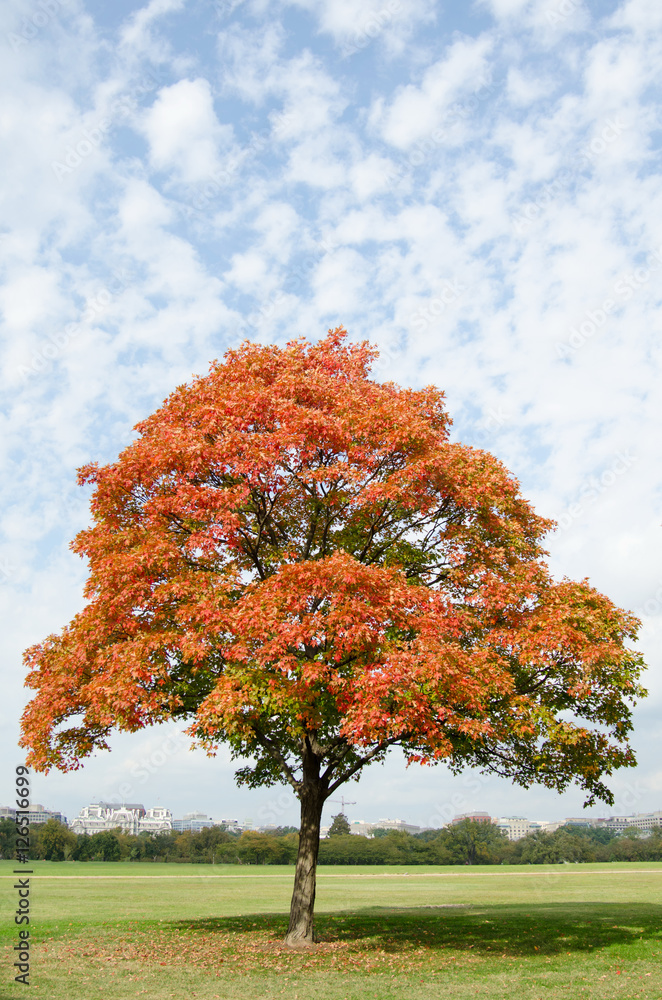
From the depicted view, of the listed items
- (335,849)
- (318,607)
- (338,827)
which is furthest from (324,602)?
(338,827)

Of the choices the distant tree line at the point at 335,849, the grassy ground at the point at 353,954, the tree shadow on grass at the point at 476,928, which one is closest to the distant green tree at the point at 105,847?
the distant tree line at the point at 335,849

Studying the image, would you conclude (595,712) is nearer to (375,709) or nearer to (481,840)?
(375,709)

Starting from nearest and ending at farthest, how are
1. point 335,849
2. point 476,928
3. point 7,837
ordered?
point 476,928 → point 7,837 → point 335,849

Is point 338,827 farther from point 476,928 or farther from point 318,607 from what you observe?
point 318,607

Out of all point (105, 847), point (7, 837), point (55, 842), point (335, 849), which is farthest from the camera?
A: point (335, 849)

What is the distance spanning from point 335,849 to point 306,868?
10893cm

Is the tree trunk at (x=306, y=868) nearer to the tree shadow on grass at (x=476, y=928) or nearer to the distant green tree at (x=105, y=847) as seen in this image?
the tree shadow on grass at (x=476, y=928)

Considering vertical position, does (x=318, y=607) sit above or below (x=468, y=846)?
above

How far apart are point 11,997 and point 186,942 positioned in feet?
25.2

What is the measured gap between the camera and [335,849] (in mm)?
116500

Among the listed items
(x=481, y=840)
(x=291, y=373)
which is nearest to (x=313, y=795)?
(x=291, y=373)

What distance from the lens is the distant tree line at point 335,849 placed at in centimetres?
11400

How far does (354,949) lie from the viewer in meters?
18.1

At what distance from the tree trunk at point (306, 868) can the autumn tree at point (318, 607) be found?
2.3 inches
